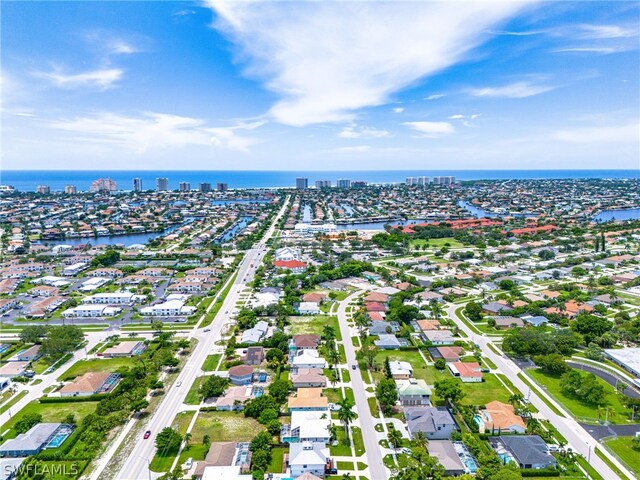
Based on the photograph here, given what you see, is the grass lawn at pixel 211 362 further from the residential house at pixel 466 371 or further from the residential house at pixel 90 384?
the residential house at pixel 466 371

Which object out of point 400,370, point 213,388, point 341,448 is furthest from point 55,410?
point 400,370

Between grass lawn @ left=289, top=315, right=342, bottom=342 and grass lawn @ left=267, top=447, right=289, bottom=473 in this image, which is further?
grass lawn @ left=289, top=315, right=342, bottom=342

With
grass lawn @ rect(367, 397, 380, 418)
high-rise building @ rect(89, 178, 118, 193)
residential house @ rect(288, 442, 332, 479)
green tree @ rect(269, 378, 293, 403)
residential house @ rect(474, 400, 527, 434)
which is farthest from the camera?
high-rise building @ rect(89, 178, 118, 193)

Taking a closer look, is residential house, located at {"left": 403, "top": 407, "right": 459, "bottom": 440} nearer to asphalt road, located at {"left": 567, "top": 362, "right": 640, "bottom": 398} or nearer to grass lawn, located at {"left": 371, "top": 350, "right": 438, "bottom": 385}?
grass lawn, located at {"left": 371, "top": 350, "right": 438, "bottom": 385}

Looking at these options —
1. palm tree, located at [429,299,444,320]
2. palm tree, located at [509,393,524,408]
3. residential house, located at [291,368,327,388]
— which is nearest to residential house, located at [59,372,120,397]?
residential house, located at [291,368,327,388]

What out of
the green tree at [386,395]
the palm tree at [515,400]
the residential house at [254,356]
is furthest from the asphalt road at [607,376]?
the residential house at [254,356]

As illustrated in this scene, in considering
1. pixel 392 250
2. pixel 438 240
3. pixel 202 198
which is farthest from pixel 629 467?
pixel 202 198

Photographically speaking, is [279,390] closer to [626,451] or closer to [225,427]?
[225,427]
